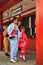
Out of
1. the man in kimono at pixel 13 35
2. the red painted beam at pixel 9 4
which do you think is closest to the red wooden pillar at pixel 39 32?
the man in kimono at pixel 13 35

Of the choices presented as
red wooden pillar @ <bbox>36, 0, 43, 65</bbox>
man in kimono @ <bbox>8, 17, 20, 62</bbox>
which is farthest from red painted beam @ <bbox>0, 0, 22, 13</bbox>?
red wooden pillar @ <bbox>36, 0, 43, 65</bbox>

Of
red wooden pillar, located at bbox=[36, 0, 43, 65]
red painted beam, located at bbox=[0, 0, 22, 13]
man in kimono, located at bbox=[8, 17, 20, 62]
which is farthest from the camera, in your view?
red painted beam, located at bbox=[0, 0, 22, 13]

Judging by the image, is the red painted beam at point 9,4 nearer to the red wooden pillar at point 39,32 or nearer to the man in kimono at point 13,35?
the man in kimono at point 13,35

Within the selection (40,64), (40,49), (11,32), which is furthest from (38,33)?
(11,32)

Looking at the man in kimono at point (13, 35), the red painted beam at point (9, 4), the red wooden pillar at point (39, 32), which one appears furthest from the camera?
the red painted beam at point (9, 4)

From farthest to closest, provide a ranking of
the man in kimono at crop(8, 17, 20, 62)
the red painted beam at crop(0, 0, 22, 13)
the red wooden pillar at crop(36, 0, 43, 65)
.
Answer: the red painted beam at crop(0, 0, 22, 13) < the man in kimono at crop(8, 17, 20, 62) < the red wooden pillar at crop(36, 0, 43, 65)

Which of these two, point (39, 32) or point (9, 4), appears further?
point (9, 4)

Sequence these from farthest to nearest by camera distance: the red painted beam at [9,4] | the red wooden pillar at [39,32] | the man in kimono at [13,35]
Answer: the red painted beam at [9,4]
the man in kimono at [13,35]
the red wooden pillar at [39,32]

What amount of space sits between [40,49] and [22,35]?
254cm

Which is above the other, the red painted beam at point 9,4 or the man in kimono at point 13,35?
the red painted beam at point 9,4

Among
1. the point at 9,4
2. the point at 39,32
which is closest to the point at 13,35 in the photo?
the point at 39,32

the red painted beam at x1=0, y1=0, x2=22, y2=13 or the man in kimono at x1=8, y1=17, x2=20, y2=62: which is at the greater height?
the red painted beam at x1=0, y1=0, x2=22, y2=13

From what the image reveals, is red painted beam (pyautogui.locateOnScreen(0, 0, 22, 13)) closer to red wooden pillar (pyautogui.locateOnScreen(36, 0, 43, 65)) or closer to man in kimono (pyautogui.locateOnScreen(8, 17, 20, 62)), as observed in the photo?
man in kimono (pyautogui.locateOnScreen(8, 17, 20, 62))

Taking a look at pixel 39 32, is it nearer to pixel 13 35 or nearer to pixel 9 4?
pixel 13 35
